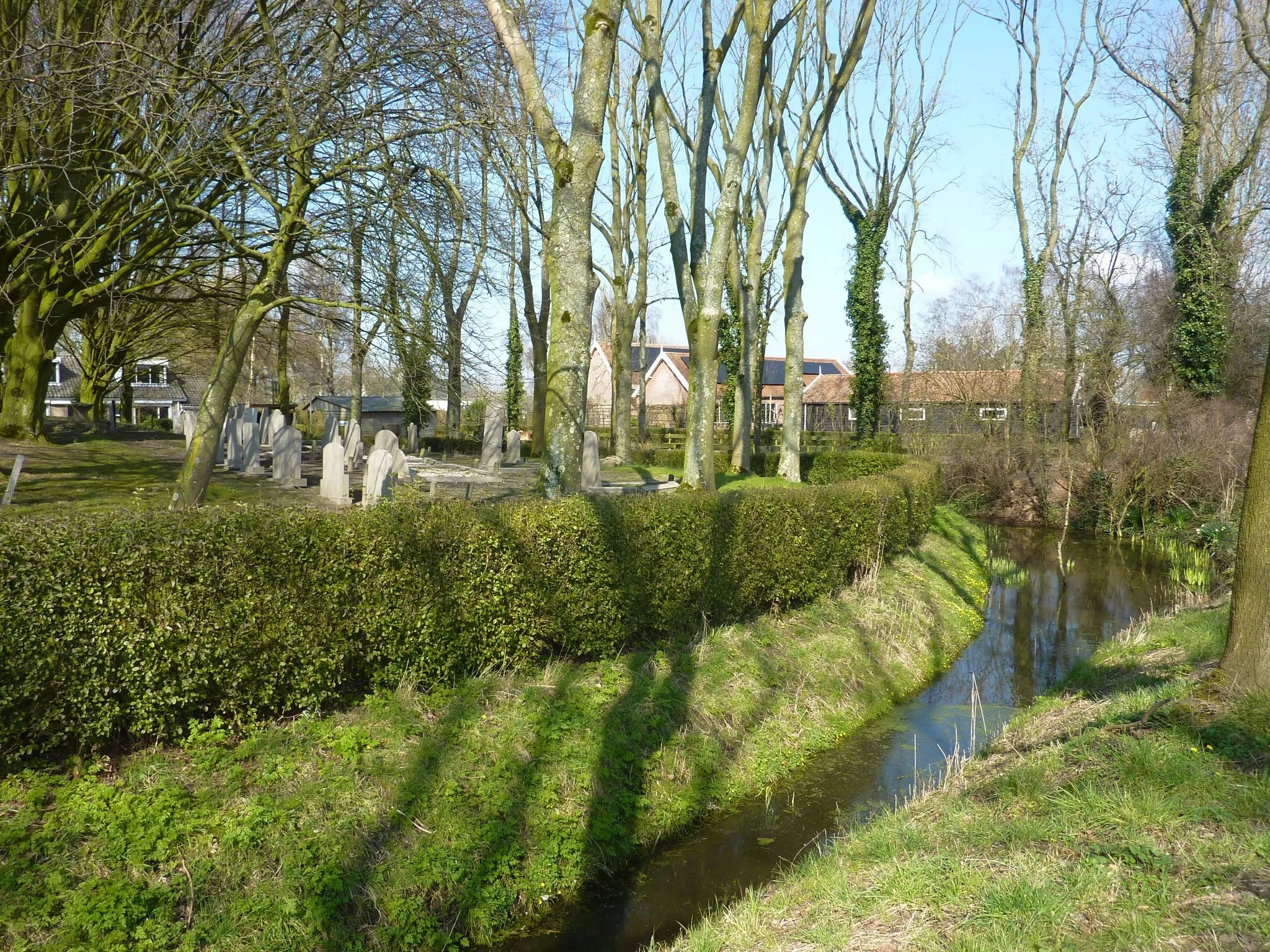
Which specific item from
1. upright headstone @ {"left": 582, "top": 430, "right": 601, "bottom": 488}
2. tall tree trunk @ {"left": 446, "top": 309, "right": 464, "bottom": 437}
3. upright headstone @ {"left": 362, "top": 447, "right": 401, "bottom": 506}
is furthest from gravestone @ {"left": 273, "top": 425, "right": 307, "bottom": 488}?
upright headstone @ {"left": 582, "top": 430, "right": 601, "bottom": 488}

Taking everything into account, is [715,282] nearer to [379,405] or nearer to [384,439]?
[384,439]

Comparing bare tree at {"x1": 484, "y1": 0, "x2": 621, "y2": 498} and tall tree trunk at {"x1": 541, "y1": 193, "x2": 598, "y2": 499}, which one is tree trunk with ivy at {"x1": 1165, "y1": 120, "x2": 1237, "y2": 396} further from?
tall tree trunk at {"x1": 541, "y1": 193, "x2": 598, "y2": 499}

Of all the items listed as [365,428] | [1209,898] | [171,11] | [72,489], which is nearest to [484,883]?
[1209,898]

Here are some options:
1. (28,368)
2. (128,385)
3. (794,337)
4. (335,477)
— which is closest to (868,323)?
(794,337)

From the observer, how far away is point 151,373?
120ft

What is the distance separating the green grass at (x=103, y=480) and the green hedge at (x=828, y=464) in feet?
41.9

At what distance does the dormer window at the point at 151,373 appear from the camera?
3375cm

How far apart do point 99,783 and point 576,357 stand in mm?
5678

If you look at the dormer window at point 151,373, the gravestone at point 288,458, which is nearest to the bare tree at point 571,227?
the gravestone at point 288,458

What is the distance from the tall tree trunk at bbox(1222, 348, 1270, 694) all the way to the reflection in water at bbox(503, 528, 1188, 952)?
2.38 metres

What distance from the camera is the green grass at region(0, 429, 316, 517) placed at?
10758mm

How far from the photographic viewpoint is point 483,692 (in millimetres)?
6777

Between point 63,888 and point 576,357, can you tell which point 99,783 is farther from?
point 576,357

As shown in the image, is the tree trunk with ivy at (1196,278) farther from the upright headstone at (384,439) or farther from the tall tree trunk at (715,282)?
the upright headstone at (384,439)
